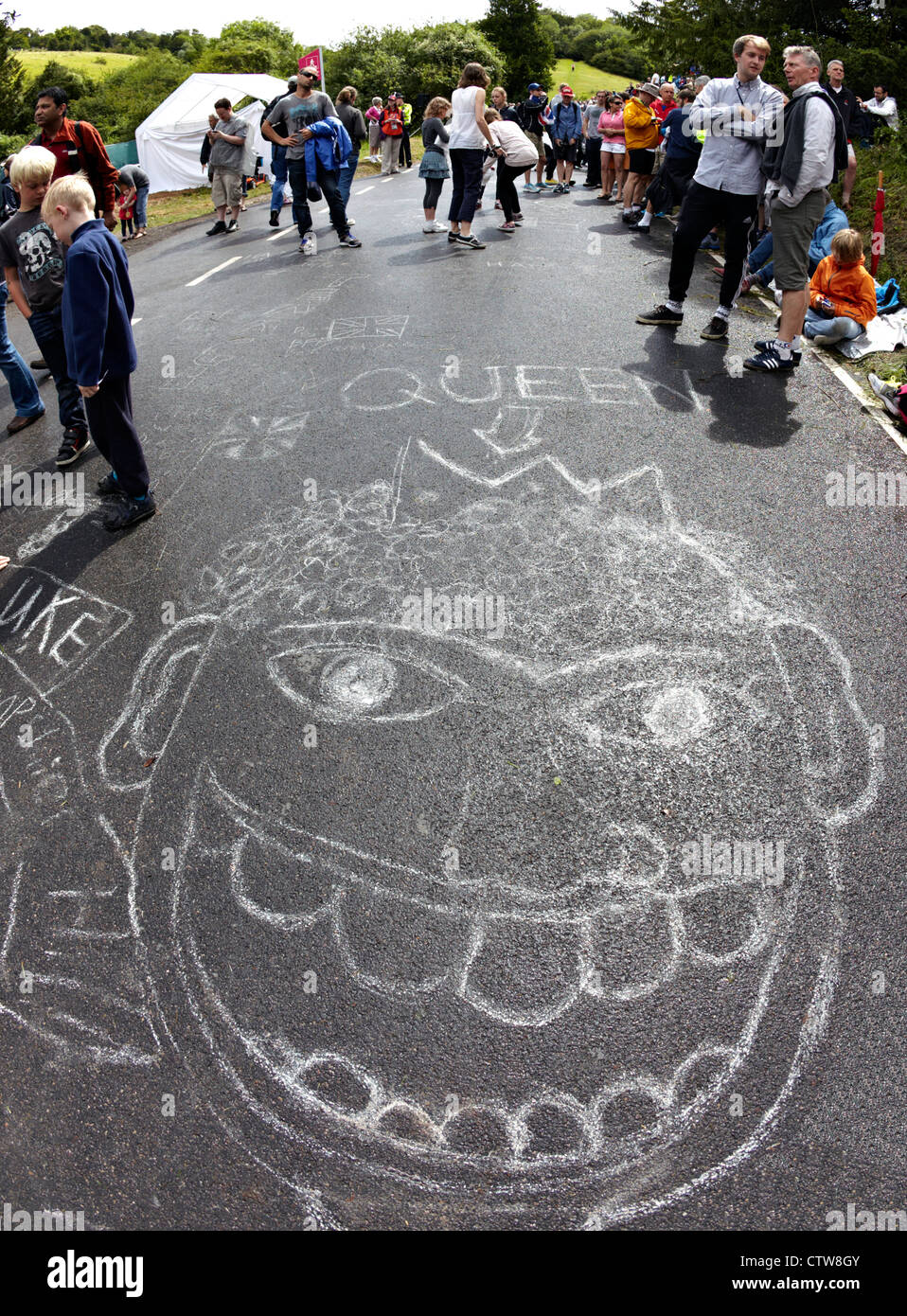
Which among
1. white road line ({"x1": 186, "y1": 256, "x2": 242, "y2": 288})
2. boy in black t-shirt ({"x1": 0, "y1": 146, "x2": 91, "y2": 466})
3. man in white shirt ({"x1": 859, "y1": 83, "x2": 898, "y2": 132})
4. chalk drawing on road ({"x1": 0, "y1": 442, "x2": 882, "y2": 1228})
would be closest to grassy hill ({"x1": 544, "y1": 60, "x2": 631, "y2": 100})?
man in white shirt ({"x1": 859, "y1": 83, "x2": 898, "y2": 132})

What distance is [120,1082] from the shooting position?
273 centimetres

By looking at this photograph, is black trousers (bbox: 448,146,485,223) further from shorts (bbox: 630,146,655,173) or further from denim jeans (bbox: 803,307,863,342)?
denim jeans (bbox: 803,307,863,342)

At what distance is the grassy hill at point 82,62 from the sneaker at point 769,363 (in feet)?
199

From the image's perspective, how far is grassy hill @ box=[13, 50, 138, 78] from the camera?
55.4 meters

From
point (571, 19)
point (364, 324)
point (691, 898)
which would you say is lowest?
point (691, 898)

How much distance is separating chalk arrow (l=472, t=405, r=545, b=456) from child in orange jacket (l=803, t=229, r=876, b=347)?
9.40 ft

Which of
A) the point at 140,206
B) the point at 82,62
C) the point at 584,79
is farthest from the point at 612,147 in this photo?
the point at 82,62

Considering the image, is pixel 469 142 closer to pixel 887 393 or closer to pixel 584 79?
pixel 887 393

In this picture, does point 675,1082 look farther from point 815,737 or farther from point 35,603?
point 35,603

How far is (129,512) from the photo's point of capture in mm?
5410

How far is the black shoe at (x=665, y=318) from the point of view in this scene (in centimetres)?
742

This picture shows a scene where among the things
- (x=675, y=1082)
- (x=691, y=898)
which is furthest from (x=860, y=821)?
(x=675, y=1082)

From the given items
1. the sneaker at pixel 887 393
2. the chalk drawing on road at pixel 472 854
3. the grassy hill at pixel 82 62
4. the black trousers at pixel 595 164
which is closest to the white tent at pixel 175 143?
the black trousers at pixel 595 164
